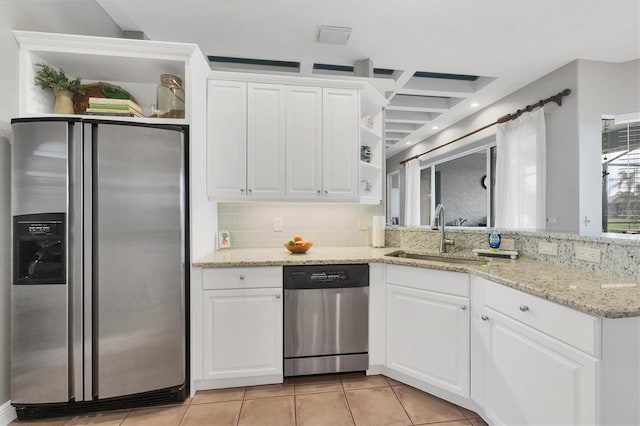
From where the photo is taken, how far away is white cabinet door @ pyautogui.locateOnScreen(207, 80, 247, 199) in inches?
85.5

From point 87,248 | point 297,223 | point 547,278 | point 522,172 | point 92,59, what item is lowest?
point 547,278

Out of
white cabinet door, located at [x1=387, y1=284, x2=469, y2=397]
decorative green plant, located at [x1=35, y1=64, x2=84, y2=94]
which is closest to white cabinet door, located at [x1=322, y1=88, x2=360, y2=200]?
white cabinet door, located at [x1=387, y1=284, x2=469, y2=397]

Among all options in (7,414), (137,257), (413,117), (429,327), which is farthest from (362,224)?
(413,117)

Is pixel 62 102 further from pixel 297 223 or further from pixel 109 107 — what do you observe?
pixel 297 223

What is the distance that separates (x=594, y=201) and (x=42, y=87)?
15.8 feet

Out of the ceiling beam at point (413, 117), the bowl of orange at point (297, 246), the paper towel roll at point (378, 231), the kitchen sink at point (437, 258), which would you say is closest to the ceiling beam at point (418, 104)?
the ceiling beam at point (413, 117)

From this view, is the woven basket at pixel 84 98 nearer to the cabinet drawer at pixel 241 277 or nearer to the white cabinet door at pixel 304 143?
the white cabinet door at pixel 304 143

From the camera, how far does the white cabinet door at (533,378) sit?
101 centimetres

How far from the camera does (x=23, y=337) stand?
156 cm

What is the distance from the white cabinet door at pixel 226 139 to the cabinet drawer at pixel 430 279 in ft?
4.33

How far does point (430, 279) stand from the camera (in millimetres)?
1760

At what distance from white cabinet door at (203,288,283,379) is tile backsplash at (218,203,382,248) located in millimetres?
740

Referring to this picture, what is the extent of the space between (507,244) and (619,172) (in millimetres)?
2124

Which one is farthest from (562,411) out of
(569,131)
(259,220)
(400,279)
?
(569,131)
